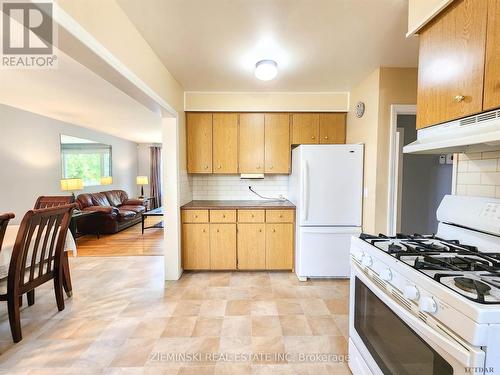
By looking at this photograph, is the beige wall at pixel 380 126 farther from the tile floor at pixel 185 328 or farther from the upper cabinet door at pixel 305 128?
the tile floor at pixel 185 328

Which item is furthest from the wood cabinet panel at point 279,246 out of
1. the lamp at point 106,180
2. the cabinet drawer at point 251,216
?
the lamp at point 106,180

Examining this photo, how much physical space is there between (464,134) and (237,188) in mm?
2911

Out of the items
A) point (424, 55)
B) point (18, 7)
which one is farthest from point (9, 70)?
point (424, 55)

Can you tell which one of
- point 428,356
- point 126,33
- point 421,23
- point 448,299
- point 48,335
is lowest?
point 48,335

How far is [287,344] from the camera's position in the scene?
1.91m

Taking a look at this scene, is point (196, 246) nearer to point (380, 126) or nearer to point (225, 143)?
point (225, 143)

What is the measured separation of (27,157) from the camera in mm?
4336

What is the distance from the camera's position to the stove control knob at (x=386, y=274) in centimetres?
111

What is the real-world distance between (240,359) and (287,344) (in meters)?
0.38

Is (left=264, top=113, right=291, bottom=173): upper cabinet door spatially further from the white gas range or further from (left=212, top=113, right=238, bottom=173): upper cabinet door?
the white gas range

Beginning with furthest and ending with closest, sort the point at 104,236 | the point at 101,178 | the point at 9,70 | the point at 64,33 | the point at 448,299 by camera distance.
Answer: the point at 101,178
the point at 104,236
the point at 9,70
the point at 64,33
the point at 448,299

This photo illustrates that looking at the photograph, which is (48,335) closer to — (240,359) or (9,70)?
(240,359)

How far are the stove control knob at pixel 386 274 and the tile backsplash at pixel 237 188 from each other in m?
2.65

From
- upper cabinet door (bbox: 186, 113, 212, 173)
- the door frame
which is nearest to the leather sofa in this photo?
upper cabinet door (bbox: 186, 113, 212, 173)
